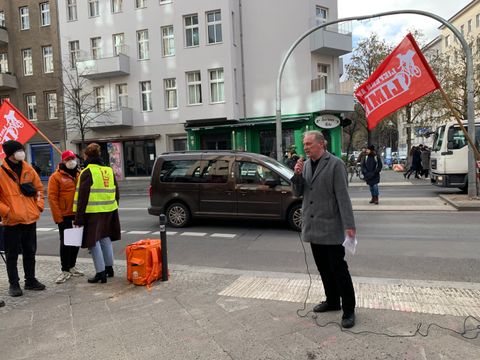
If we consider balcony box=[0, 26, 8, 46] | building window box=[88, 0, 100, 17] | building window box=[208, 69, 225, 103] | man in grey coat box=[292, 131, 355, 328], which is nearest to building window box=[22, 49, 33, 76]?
balcony box=[0, 26, 8, 46]

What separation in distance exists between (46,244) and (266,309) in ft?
21.1

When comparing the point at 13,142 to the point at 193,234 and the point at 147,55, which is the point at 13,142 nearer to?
the point at 193,234

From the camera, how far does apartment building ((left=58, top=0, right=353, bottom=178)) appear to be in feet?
89.5

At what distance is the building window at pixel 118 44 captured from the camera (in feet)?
98.2

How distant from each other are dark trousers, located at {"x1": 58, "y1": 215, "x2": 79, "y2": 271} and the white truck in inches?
487

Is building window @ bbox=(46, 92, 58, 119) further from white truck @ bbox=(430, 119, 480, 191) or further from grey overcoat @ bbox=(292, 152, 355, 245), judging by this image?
grey overcoat @ bbox=(292, 152, 355, 245)

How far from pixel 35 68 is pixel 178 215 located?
2733 centimetres

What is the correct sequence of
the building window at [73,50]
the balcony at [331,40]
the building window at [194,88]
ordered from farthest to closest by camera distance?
the building window at [73,50], the building window at [194,88], the balcony at [331,40]

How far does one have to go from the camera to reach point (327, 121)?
27078 mm

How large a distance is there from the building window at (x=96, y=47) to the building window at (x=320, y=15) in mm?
14950

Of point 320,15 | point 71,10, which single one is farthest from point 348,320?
point 71,10

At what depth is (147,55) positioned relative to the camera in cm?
2975

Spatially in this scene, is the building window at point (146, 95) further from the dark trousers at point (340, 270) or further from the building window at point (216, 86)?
the dark trousers at point (340, 270)

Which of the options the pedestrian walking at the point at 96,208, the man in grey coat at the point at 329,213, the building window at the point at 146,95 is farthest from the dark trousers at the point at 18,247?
the building window at the point at 146,95
